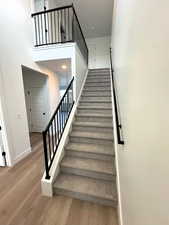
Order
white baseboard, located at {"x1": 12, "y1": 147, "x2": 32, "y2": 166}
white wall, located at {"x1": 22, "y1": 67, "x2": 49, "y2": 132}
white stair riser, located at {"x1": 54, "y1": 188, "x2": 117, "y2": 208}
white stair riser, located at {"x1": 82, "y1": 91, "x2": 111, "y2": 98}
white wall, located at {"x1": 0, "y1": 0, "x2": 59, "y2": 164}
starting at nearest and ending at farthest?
white stair riser, located at {"x1": 54, "y1": 188, "x2": 117, "y2": 208} → white wall, located at {"x1": 0, "y1": 0, "x2": 59, "y2": 164} → white baseboard, located at {"x1": 12, "y1": 147, "x2": 32, "y2": 166} → white stair riser, located at {"x1": 82, "y1": 91, "x2": 111, "y2": 98} → white wall, located at {"x1": 22, "y1": 67, "x2": 49, "y2": 132}

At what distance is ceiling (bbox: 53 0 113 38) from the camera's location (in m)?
4.99

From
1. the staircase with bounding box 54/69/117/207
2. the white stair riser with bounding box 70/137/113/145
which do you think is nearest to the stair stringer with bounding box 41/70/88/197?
the staircase with bounding box 54/69/117/207

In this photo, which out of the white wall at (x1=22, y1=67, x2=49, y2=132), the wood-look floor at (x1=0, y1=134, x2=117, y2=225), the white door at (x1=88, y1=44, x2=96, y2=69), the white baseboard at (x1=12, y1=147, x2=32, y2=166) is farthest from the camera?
the white door at (x1=88, y1=44, x2=96, y2=69)

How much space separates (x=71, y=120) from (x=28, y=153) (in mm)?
1582

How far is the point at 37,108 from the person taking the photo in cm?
533

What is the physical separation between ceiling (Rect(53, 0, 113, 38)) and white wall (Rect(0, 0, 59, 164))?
257 cm

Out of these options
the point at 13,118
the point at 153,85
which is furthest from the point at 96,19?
the point at 153,85

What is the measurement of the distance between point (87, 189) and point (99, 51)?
7.85m

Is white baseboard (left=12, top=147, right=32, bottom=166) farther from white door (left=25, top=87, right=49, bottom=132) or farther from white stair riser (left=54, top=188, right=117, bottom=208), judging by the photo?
white door (left=25, top=87, right=49, bottom=132)

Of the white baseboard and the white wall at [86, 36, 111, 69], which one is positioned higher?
the white wall at [86, 36, 111, 69]

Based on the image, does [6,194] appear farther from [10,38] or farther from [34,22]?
[34,22]

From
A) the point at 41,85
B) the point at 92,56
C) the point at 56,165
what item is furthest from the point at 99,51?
the point at 56,165

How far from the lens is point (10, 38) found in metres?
2.84

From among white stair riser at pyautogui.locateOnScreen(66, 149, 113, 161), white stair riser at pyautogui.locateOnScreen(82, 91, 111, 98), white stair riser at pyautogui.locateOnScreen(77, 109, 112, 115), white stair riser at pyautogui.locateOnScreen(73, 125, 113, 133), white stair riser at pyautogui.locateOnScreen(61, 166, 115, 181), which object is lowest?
white stair riser at pyautogui.locateOnScreen(61, 166, 115, 181)
